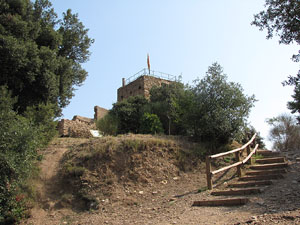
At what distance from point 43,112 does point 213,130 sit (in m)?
7.67

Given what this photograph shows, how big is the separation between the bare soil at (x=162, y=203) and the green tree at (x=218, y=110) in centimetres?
206

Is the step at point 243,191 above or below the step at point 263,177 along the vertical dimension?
below

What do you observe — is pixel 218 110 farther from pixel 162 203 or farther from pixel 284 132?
pixel 284 132

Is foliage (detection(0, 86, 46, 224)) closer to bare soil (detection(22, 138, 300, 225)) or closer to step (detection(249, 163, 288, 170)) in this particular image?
bare soil (detection(22, 138, 300, 225))

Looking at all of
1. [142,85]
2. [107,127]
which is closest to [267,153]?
[107,127]

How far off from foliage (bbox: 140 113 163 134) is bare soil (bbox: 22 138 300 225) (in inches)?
203

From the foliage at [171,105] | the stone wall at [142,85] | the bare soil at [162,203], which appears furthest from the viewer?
the stone wall at [142,85]

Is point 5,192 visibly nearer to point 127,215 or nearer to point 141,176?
point 127,215

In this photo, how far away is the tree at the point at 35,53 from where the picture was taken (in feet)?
39.3

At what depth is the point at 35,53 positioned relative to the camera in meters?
12.5

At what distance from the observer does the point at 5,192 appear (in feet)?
25.8

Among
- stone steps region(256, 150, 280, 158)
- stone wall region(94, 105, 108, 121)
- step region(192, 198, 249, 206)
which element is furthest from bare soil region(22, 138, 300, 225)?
stone wall region(94, 105, 108, 121)

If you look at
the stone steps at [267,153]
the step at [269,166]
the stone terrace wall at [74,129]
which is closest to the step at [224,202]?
the step at [269,166]

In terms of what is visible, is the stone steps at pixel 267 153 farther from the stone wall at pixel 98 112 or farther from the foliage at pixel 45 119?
the stone wall at pixel 98 112
